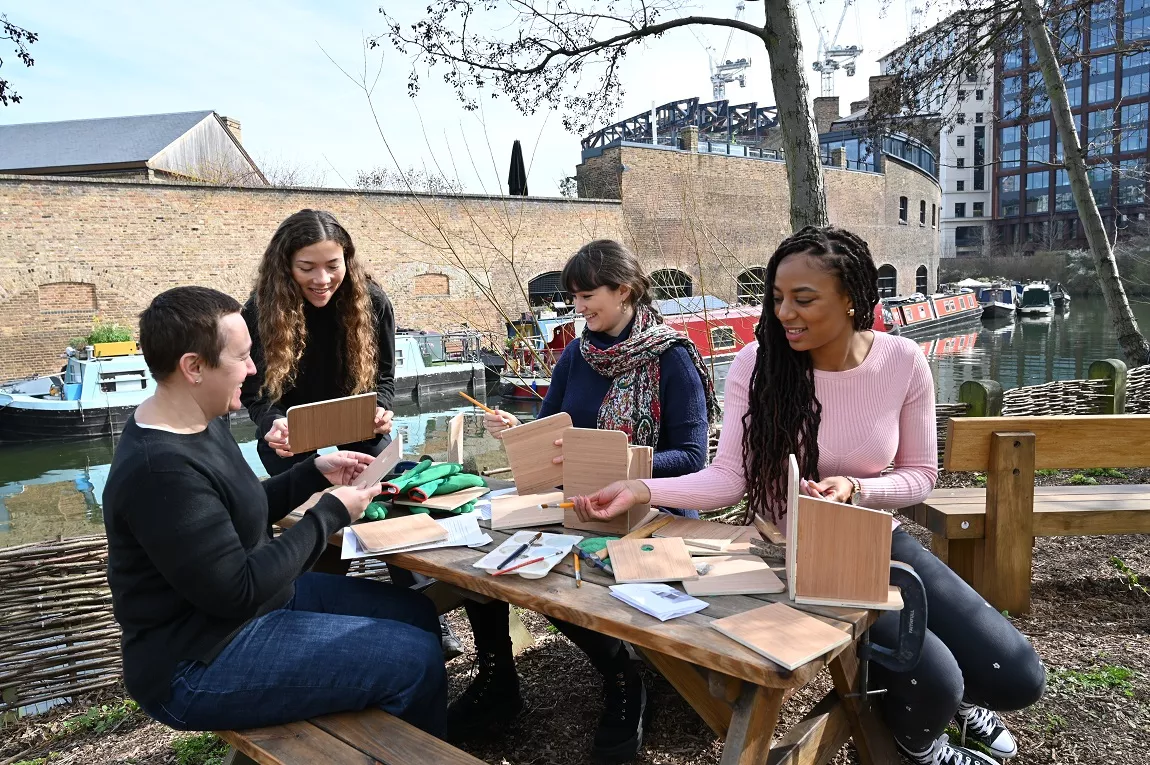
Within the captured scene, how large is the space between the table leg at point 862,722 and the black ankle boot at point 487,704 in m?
0.97

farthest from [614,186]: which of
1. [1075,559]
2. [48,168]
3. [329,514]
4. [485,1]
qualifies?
[329,514]

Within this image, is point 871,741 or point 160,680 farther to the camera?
point 871,741

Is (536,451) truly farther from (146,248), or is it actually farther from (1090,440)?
(146,248)

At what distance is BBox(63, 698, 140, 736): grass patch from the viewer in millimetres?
2547

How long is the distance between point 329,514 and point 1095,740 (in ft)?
6.55

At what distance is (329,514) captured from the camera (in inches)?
65.9

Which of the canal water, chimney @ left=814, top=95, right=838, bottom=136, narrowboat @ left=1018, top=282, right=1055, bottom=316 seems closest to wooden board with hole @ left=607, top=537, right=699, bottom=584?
the canal water

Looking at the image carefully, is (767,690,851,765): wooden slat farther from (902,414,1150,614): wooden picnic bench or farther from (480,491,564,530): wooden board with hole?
(902,414,1150,614): wooden picnic bench

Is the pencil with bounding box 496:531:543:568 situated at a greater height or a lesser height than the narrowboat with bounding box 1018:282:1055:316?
greater

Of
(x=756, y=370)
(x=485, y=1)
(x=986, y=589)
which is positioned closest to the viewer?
(x=756, y=370)

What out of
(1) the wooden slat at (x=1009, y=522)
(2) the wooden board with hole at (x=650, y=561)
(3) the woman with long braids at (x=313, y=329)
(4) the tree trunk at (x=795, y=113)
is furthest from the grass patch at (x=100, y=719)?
(4) the tree trunk at (x=795, y=113)

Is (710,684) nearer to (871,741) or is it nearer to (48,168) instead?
(871,741)

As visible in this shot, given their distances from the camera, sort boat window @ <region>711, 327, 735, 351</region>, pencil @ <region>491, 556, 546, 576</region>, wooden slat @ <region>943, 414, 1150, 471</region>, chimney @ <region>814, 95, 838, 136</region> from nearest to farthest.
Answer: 1. pencil @ <region>491, 556, 546, 576</region>
2. wooden slat @ <region>943, 414, 1150, 471</region>
3. boat window @ <region>711, 327, 735, 351</region>
4. chimney @ <region>814, 95, 838, 136</region>

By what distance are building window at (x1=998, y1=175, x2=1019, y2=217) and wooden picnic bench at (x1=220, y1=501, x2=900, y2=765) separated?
55.5m
